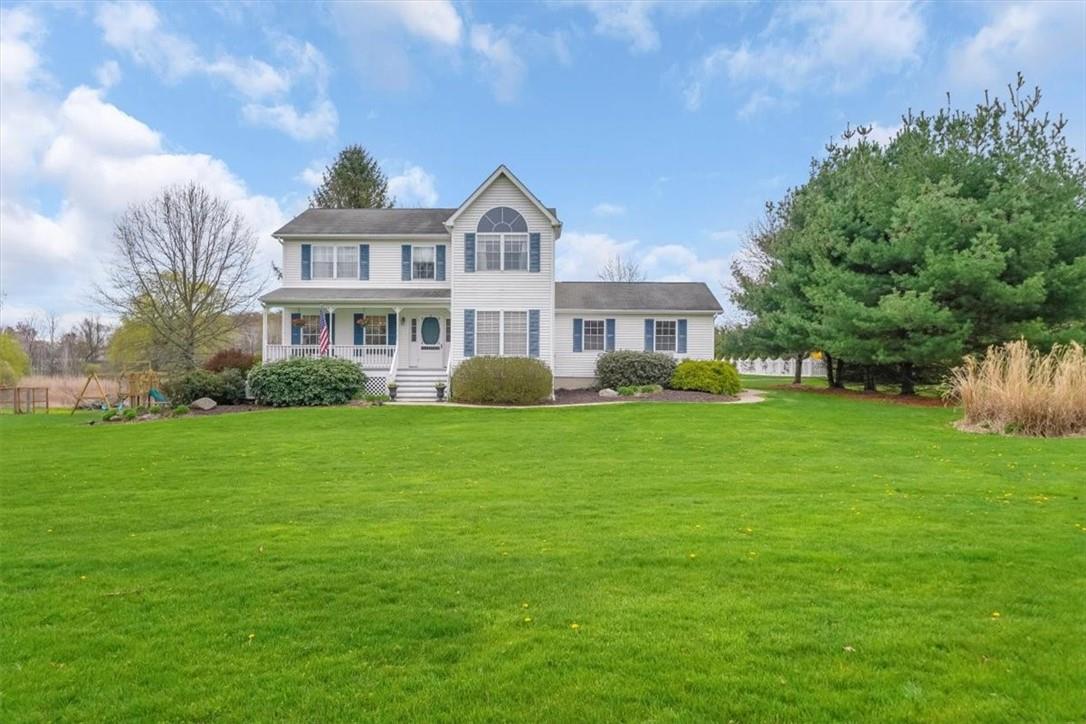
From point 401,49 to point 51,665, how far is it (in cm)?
1782

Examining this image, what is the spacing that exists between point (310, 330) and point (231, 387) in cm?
418

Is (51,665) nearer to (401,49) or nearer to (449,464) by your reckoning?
(449,464)

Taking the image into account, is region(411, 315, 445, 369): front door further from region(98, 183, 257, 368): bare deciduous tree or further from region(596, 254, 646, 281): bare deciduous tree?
region(596, 254, 646, 281): bare deciduous tree

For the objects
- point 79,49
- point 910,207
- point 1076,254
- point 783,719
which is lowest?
point 783,719

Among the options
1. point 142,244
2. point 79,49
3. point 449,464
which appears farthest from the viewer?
point 142,244

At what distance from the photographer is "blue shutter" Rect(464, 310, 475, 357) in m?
22.0

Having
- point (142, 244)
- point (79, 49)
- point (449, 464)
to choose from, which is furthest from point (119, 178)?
point (449, 464)

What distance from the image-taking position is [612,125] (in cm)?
2223

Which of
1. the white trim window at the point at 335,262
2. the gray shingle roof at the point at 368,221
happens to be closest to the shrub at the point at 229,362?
the white trim window at the point at 335,262

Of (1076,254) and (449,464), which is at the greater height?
(1076,254)

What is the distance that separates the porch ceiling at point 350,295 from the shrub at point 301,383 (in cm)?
319

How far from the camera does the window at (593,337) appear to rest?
24.9 meters

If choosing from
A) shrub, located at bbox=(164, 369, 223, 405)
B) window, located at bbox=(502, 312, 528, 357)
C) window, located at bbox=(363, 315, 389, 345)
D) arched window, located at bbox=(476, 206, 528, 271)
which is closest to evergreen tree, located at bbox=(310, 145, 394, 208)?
window, located at bbox=(363, 315, 389, 345)

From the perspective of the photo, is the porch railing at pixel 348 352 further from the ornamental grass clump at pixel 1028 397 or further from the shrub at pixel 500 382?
the ornamental grass clump at pixel 1028 397
